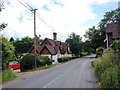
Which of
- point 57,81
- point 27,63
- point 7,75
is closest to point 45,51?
point 27,63

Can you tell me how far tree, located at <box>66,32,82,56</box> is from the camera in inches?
4614

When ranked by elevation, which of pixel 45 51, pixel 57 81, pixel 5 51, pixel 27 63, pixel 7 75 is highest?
pixel 45 51

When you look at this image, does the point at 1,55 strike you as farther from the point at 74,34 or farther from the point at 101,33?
the point at 74,34

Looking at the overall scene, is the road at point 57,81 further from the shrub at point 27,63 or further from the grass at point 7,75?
the shrub at point 27,63

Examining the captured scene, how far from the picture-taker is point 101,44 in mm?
89312

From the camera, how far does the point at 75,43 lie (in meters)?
119

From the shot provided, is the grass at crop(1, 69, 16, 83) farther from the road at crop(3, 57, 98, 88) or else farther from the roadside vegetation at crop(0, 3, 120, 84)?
the road at crop(3, 57, 98, 88)

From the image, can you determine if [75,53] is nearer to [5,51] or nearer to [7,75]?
[5,51]

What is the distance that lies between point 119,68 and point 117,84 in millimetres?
1658

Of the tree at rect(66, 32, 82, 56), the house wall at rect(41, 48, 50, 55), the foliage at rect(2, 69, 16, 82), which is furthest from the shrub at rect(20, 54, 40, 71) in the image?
the tree at rect(66, 32, 82, 56)

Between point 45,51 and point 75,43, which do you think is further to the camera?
point 75,43

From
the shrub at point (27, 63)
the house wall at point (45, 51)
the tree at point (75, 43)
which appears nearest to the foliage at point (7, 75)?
the shrub at point (27, 63)

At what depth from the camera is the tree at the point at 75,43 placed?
117 metres

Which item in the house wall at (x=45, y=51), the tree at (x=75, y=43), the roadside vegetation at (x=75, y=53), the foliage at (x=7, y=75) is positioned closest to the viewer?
the roadside vegetation at (x=75, y=53)
